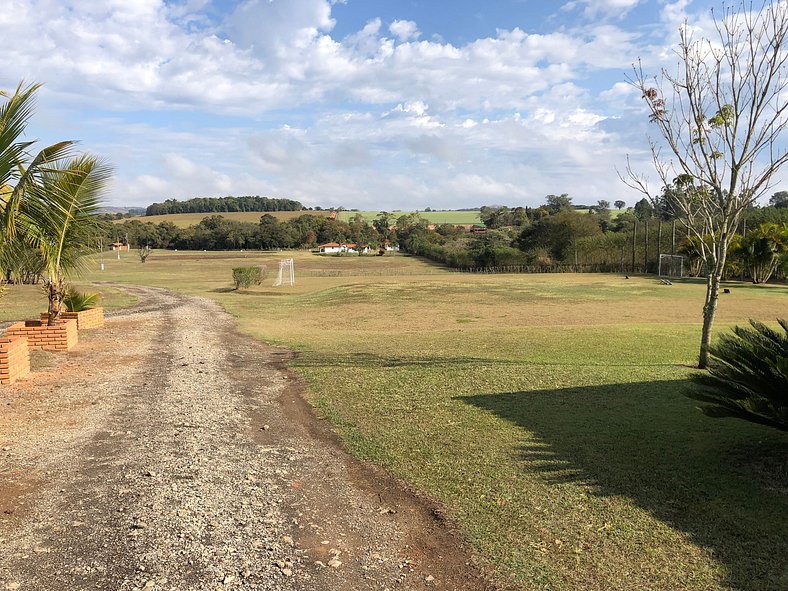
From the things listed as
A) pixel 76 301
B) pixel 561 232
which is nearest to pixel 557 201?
pixel 561 232

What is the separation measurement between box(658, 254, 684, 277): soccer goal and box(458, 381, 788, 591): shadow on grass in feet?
175

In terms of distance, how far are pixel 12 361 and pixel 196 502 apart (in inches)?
232

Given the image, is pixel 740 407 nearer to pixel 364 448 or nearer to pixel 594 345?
pixel 364 448

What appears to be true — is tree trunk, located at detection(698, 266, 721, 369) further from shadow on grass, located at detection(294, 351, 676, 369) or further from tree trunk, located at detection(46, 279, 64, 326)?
tree trunk, located at detection(46, 279, 64, 326)

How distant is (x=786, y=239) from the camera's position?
4347 centimetres

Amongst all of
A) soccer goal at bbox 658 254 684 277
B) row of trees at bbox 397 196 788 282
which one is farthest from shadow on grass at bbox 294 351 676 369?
soccer goal at bbox 658 254 684 277

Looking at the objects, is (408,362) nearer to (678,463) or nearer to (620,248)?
(678,463)

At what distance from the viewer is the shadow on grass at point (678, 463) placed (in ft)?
13.7

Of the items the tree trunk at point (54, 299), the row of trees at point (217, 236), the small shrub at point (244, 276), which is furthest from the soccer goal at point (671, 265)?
the row of trees at point (217, 236)

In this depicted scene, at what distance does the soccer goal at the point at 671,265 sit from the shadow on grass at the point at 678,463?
175 ft

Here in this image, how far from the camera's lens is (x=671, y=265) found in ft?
189

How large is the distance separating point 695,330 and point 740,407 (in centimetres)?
1290

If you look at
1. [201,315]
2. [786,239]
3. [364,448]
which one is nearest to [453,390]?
[364,448]

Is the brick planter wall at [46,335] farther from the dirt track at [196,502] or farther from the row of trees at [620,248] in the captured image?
the row of trees at [620,248]
